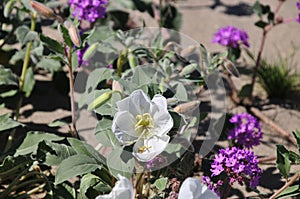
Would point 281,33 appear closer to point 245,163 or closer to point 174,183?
point 245,163

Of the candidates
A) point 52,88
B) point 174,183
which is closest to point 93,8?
point 52,88

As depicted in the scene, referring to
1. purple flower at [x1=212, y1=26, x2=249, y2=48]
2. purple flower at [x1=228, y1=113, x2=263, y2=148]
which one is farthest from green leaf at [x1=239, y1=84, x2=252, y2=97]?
purple flower at [x1=228, y1=113, x2=263, y2=148]

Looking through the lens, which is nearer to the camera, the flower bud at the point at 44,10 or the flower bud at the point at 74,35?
the flower bud at the point at 74,35

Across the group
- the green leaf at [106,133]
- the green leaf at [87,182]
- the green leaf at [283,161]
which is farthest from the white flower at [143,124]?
the green leaf at [283,161]

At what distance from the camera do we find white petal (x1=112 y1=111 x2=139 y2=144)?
1.64 metres

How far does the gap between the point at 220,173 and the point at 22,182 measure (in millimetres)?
793

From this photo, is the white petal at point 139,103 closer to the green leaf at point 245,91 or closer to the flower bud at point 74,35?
the flower bud at point 74,35

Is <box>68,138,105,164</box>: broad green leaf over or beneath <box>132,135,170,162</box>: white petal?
beneath

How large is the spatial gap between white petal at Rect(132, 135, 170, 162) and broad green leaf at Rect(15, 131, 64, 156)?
1.59 feet

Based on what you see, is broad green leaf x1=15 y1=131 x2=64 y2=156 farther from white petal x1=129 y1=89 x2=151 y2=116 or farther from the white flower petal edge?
the white flower petal edge

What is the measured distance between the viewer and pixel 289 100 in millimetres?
2955

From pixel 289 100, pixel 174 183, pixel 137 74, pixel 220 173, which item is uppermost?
pixel 137 74

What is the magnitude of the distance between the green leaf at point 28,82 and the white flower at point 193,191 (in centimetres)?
131

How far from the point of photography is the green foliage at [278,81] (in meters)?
2.92
